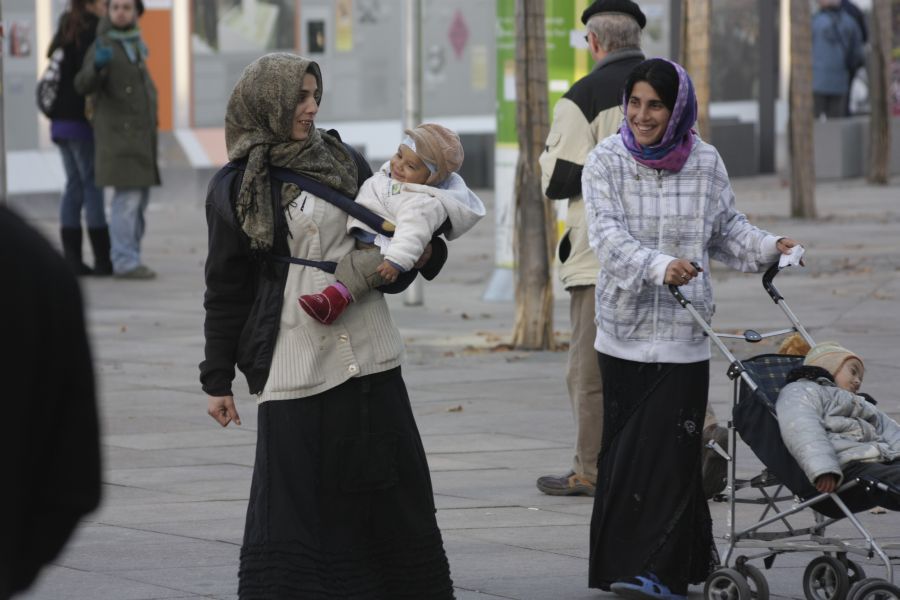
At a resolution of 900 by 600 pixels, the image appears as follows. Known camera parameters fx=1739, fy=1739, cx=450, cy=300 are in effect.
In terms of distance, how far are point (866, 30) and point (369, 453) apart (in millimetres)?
23422

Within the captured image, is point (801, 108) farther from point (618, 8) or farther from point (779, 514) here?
point (779, 514)

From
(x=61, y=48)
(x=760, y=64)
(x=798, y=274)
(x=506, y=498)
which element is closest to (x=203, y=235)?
(x=61, y=48)

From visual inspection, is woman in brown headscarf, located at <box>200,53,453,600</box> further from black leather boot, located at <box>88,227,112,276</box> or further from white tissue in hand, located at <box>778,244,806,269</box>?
black leather boot, located at <box>88,227,112,276</box>

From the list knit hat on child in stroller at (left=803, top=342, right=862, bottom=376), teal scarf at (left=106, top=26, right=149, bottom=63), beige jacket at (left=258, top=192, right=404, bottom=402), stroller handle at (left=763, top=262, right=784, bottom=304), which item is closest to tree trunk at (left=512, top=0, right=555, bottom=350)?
teal scarf at (left=106, top=26, right=149, bottom=63)

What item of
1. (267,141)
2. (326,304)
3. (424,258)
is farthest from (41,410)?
(424,258)

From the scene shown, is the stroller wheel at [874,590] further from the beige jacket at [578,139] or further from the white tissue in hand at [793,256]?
the beige jacket at [578,139]

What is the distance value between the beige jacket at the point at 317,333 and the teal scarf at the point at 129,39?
976 centimetres

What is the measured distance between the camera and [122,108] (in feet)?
46.8

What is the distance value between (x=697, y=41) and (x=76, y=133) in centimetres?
527

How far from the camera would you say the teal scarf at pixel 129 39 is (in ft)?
46.4

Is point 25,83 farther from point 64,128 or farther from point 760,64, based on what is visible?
point 760,64

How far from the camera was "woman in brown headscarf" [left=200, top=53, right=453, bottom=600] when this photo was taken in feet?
15.3

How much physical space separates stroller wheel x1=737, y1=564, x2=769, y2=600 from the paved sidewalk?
0.93 ft

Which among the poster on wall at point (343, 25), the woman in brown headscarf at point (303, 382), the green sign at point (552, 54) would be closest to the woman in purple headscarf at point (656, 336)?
the woman in brown headscarf at point (303, 382)
